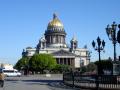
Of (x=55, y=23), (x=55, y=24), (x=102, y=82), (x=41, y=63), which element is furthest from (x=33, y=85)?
(x=55, y=23)

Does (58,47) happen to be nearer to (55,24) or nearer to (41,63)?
(55,24)

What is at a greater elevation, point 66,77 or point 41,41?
point 41,41

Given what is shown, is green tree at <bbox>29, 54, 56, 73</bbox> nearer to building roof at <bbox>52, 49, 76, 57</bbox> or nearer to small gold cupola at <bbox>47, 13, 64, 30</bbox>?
building roof at <bbox>52, 49, 76, 57</bbox>

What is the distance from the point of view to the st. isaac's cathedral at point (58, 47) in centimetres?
18712

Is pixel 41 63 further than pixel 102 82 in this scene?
Yes

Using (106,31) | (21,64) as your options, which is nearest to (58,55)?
(21,64)

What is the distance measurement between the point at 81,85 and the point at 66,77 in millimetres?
9618

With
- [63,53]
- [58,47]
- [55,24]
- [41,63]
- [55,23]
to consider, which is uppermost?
[55,23]

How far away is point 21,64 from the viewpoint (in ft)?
554

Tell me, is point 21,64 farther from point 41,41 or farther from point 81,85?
point 81,85

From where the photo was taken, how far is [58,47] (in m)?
192

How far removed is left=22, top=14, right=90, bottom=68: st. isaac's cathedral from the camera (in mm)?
187125

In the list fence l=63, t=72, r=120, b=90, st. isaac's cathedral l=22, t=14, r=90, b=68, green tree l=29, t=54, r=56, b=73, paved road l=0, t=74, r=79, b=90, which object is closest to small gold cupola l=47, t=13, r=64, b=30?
st. isaac's cathedral l=22, t=14, r=90, b=68

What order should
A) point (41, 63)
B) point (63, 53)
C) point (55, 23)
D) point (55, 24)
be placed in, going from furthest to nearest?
point (55, 23)
point (55, 24)
point (63, 53)
point (41, 63)
